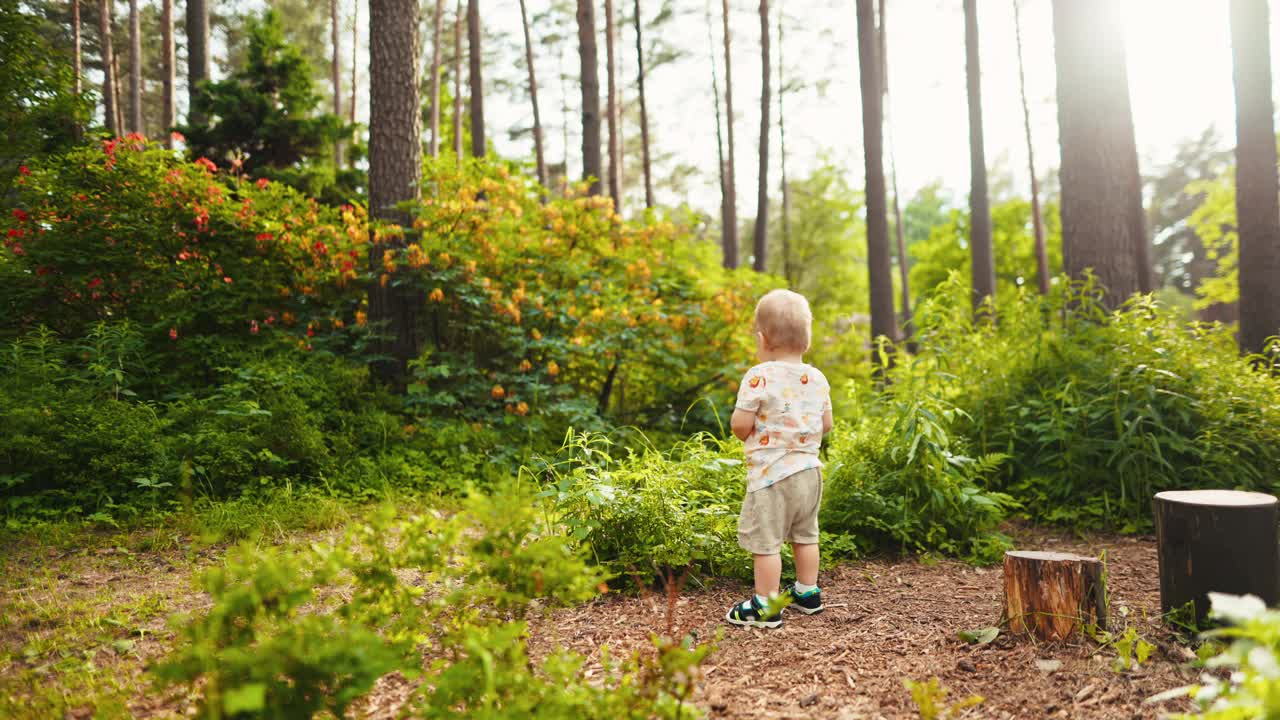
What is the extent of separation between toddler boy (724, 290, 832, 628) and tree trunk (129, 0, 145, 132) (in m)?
16.1

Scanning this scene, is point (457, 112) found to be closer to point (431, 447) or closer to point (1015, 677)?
point (431, 447)

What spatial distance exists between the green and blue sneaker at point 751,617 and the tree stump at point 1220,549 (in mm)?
1638

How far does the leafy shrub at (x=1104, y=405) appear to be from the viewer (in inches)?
183

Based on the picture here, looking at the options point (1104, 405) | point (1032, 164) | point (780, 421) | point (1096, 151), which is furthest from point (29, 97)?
point (1032, 164)

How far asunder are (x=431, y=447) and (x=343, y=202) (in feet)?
18.4

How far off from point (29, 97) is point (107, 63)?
1202 cm

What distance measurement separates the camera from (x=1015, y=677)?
2.52 meters

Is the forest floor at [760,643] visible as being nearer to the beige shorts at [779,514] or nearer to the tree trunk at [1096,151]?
the beige shorts at [779,514]

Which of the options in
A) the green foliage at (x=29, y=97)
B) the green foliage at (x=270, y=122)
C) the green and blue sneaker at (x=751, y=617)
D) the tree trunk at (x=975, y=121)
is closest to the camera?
the green and blue sneaker at (x=751, y=617)

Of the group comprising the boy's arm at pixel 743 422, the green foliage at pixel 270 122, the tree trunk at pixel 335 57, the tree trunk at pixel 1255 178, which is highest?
the tree trunk at pixel 335 57

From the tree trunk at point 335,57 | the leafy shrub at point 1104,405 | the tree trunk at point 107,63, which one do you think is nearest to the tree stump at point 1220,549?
the leafy shrub at point 1104,405

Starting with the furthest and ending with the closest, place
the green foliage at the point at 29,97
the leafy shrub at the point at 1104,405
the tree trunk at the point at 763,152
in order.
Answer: the tree trunk at the point at 763,152 < the green foliage at the point at 29,97 < the leafy shrub at the point at 1104,405

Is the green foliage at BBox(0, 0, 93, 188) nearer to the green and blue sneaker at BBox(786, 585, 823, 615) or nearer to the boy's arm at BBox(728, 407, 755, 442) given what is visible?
the boy's arm at BBox(728, 407, 755, 442)

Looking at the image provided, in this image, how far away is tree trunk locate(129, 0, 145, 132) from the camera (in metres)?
14.2
